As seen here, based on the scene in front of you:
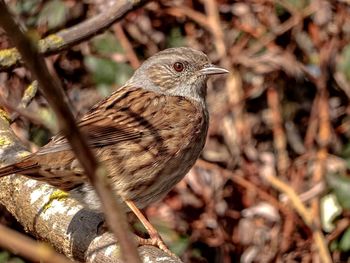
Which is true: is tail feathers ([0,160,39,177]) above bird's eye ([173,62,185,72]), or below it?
below

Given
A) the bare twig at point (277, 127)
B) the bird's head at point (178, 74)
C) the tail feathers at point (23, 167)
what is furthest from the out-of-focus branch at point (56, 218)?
the bare twig at point (277, 127)

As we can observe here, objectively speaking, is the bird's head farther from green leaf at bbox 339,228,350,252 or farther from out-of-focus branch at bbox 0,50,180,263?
green leaf at bbox 339,228,350,252

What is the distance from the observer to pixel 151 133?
10.9 feet

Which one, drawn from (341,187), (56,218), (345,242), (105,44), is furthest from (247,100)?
(56,218)

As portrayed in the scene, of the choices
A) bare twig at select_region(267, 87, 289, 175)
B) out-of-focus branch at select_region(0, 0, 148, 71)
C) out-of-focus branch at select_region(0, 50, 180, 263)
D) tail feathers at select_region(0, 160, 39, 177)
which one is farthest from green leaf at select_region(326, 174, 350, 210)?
tail feathers at select_region(0, 160, 39, 177)

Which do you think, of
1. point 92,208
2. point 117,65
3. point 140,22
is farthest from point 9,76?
point 92,208

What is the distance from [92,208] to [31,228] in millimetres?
250

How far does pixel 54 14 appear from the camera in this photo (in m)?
4.59

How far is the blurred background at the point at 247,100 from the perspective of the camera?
4.81 metres

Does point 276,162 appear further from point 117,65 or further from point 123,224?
point 123,224

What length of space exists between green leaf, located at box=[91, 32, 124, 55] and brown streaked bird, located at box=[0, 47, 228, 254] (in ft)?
3.76

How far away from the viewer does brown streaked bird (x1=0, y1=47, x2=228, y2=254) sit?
2977 millimetres

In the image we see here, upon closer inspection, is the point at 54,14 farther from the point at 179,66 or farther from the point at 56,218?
the point at 56,218

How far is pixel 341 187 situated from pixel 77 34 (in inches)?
58.4
